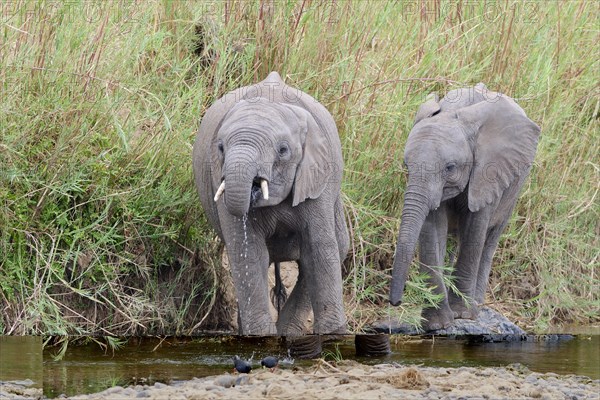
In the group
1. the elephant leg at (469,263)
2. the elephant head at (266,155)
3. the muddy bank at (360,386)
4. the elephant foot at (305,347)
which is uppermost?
the elephant head at (266,155)

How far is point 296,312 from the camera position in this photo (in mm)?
6359

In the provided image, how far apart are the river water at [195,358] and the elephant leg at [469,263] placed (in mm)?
230

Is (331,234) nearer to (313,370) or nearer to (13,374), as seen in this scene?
(313,370)

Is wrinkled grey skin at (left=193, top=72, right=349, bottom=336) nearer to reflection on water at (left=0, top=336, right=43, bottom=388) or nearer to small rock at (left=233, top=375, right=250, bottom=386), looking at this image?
small rock at (left=233, top=375, right=250, bottom=386)

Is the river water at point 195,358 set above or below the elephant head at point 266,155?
below

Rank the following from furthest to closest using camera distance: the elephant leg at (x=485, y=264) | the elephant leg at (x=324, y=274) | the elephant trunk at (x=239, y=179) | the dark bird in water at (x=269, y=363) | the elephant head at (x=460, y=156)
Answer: the elephant leg at (x=485, y=264) → the elephant head at (x=460, y=156) → the elephant leg at (x=324, y=274) → the dark bird in water at (x=269, y=363) → the elephant trunk at (x=239, y=179)

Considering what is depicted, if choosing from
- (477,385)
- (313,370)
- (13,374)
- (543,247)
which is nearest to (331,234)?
(313,370)

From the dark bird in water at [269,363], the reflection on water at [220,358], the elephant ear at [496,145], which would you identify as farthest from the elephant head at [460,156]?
the dark bird in water at [269,363]

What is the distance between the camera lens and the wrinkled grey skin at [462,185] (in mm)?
6668

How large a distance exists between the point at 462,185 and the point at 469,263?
0.47 m

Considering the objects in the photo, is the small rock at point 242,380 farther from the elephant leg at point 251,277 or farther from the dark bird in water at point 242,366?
the elephant leg at point 251,277

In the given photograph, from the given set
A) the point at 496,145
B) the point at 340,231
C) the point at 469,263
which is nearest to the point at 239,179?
the point at 340,231

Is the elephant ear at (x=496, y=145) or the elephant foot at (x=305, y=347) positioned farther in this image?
the elephant ear at (x=496, y=145)

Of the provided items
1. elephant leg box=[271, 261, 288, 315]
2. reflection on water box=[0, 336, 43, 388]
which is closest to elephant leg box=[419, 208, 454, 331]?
elephant leg box=[271, 261, 288, 315]
